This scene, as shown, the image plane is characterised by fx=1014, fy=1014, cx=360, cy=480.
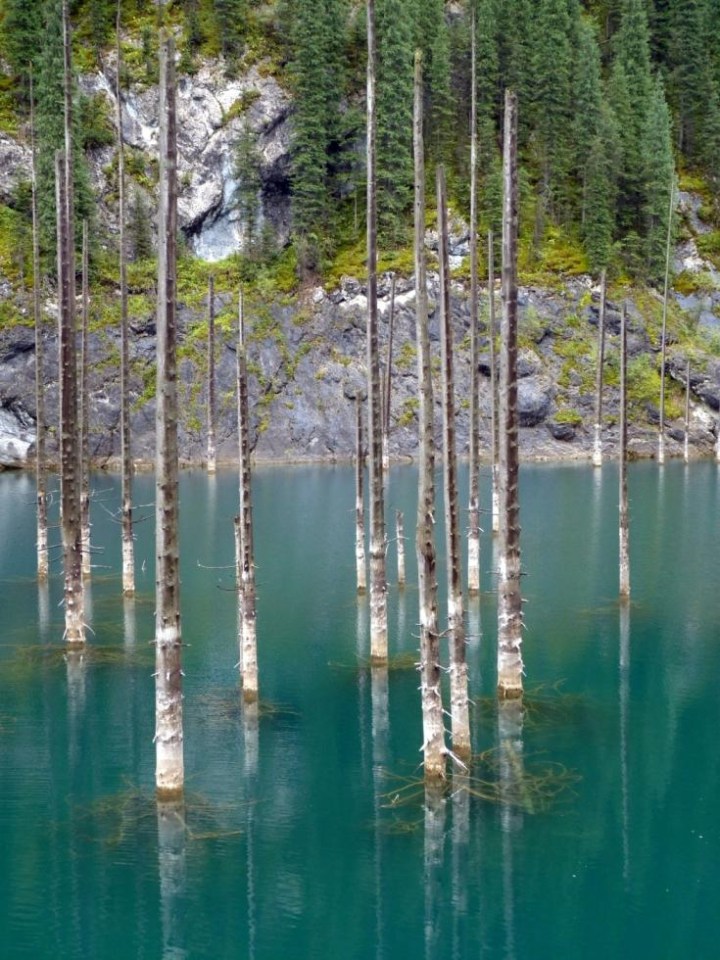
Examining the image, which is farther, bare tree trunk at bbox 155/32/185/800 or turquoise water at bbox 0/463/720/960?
bare tree trunk at bbox 155/32/185/800

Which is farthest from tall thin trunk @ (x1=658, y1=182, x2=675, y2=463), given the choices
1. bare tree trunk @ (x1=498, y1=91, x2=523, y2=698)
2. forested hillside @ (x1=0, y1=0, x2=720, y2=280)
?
bare tree trunk @ (x1=498, y1=91, x2=523, y2=698)

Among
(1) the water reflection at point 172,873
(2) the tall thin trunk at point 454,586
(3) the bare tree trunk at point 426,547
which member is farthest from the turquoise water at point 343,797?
(2) the tall thin trunk at point 454,586

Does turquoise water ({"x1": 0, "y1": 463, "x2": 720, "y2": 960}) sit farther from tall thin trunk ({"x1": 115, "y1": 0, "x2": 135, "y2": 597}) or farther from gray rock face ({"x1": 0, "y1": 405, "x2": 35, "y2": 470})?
gray rock face ({"x1": 0, "y1": 405, "x2": 35, "y2": 470})

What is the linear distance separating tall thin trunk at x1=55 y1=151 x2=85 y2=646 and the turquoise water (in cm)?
177

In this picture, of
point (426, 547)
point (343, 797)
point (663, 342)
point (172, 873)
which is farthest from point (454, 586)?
point (663, 342)

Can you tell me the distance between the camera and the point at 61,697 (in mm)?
24516

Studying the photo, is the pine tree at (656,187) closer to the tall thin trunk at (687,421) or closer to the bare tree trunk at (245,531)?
the tall thin trunk at (687,421)

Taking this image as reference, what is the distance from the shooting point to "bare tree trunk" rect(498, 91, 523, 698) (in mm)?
20906

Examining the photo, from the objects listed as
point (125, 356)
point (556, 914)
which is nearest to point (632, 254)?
point (125, 356)

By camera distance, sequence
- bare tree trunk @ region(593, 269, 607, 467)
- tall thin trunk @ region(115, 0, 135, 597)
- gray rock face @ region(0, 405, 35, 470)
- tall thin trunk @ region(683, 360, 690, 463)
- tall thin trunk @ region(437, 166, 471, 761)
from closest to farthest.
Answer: tall thin trunk @ region(437, 166, 471, 761) → tall thin trunk @ region(115, 0, 135, 597) → bare tree trunk @ region(593, 269, 607, 467) → gray rock face @ region(0, 405, 35, 470) → tall thin trunk @ region(683, 360, 690, 463)

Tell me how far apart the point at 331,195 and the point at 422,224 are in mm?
88586

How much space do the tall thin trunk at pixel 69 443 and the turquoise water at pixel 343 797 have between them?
177 centimetres

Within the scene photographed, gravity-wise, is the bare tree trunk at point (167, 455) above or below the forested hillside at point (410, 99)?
below

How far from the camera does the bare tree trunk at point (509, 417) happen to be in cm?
2091
